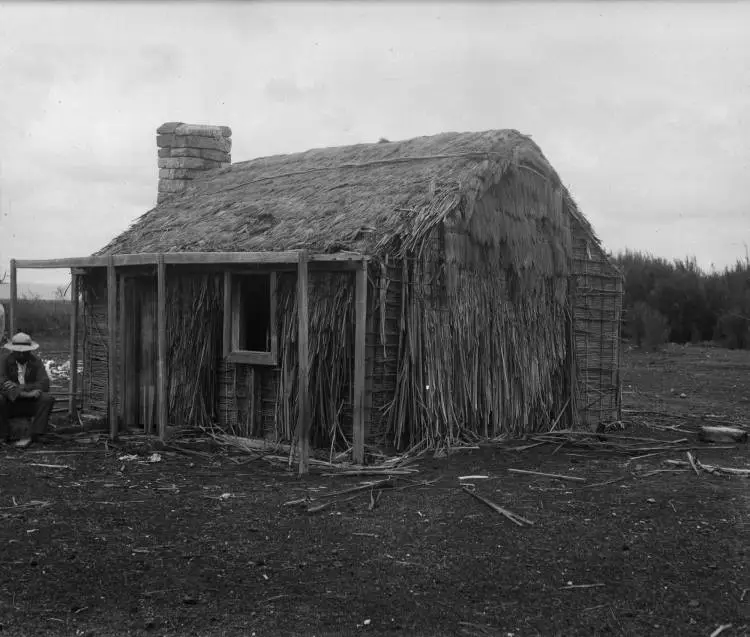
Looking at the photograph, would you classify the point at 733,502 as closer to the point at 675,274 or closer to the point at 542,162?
the point at 542,162

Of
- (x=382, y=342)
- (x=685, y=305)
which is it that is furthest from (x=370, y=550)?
(x=685, y=305)

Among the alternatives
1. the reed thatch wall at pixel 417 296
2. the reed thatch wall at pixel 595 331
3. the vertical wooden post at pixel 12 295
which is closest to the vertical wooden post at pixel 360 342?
the reed thatch wall at pixel 417 296

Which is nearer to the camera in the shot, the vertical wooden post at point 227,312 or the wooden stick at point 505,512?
the wooden stick at point 505,512

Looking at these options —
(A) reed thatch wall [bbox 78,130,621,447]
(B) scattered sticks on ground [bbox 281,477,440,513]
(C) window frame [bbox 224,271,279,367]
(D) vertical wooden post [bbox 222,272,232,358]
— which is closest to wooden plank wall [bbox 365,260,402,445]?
(A) reed thatch wall [bbox 78,130,621,447]

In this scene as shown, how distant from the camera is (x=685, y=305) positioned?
1145 inches

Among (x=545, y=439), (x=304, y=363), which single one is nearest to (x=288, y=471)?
(x=304, y=363)

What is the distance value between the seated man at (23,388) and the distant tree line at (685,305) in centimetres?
1868

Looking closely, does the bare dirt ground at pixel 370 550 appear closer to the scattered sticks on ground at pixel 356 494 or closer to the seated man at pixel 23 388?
the scattered sticks on ground at pixel 356 494

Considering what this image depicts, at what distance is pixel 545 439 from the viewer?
37.8 ft

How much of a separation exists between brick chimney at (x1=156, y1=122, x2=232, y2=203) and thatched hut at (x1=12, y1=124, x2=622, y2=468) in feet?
3.97

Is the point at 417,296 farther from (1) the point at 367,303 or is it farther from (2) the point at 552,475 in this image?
(2) the point at 552,475

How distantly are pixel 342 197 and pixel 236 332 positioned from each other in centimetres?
209

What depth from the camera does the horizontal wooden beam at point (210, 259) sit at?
9430 mm

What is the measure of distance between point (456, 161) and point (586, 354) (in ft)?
11.9
